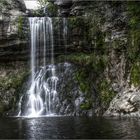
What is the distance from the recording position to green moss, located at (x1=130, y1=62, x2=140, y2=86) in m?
33.8

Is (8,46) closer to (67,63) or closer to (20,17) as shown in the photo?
(20,17)

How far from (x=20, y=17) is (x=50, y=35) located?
141 inches

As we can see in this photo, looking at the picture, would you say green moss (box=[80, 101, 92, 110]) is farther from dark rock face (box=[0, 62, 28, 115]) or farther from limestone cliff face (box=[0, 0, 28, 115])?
limestone cliff face (box=[0, 0, 28, 115])

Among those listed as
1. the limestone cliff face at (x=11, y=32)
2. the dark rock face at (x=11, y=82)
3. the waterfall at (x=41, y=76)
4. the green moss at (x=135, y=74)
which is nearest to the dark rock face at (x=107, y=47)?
the green moss at (x=135, y=74)

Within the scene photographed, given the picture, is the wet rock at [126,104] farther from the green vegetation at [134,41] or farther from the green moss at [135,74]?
the green vegetation at [134,41]

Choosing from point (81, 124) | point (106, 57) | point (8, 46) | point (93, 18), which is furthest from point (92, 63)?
point (81, 124)

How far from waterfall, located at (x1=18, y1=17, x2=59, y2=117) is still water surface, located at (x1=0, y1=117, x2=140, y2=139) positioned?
7.65 m

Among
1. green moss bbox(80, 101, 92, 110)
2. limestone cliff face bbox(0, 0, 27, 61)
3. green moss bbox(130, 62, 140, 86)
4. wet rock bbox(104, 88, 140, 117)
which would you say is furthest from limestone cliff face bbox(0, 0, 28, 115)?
green moss bbox(130, 62, 140, 86)

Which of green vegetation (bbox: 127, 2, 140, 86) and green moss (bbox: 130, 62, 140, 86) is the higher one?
green vegetation (bbox: 127, 2, 140, 86)

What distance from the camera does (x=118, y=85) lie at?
35.5m

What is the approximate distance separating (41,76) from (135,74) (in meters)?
9.27

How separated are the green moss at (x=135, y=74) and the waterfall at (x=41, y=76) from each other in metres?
7.07

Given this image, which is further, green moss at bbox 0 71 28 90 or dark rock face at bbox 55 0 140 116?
green moss at bbox 0 71 28 90

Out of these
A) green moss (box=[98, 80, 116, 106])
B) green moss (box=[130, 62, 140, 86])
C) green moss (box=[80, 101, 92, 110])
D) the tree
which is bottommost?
green moss (box=[80, 101, 92, 110])
